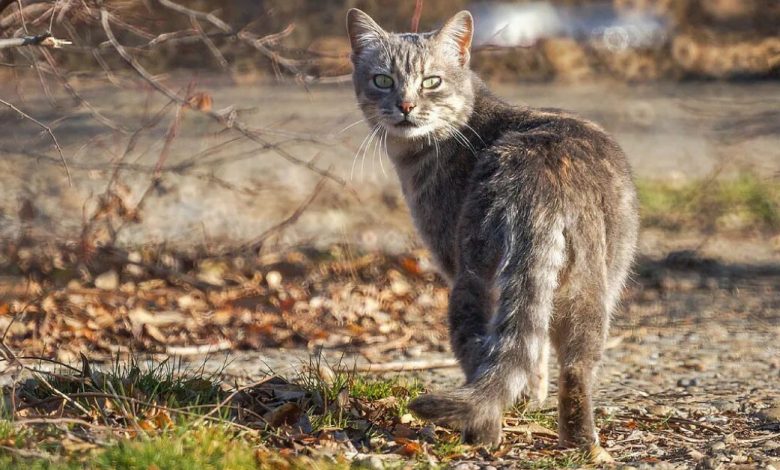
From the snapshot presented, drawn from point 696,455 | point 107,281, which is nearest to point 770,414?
point 696,455

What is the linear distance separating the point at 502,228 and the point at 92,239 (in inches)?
156

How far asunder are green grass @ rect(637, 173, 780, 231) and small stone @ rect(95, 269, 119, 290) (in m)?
4.20

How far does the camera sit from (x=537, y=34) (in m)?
17.5

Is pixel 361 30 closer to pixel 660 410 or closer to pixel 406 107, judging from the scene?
pixel 406 107

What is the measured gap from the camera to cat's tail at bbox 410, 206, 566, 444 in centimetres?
386

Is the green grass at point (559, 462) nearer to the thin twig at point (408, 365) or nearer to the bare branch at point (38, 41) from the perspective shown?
the thin twig at point (408, 365)

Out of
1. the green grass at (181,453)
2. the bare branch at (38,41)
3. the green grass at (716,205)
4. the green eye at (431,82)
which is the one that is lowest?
the green grass at (181,453)

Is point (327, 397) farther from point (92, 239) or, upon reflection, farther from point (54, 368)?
point (92, 239)

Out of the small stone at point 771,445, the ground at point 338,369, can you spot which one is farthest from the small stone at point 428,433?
the small stone at point 771,445

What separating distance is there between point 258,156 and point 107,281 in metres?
3.67

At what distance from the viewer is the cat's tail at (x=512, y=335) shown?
386 centimetres

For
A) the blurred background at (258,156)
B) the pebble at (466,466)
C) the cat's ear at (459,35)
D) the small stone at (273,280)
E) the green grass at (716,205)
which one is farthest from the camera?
the green grass at (716,205)

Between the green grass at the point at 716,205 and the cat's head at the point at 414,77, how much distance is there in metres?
3.86

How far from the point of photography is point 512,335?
4.00 m
